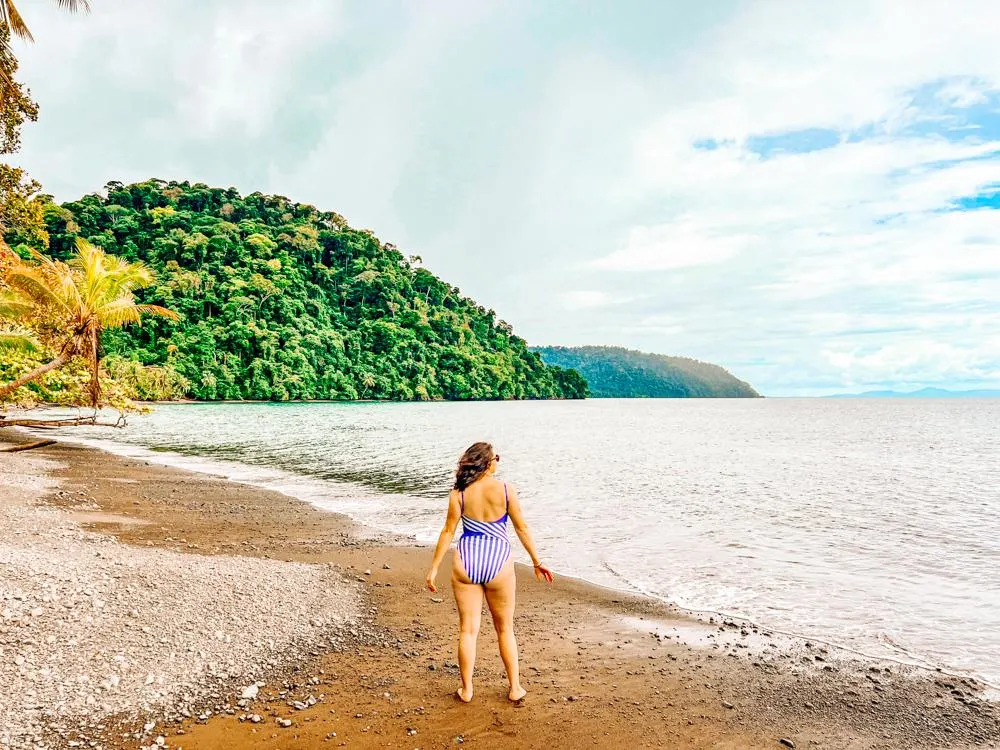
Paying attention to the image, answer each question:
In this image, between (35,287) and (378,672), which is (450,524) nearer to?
(378,672)

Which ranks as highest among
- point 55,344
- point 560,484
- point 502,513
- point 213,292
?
point 213,292

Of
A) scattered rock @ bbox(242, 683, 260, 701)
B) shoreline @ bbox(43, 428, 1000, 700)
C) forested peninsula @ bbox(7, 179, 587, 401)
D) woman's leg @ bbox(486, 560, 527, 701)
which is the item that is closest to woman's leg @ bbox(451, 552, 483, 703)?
woman's leg @ bbox(486, 560, 527, 701)

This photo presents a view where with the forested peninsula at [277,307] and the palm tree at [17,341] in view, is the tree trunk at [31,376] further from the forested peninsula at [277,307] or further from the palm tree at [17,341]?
the forested peninsula at [277,307]

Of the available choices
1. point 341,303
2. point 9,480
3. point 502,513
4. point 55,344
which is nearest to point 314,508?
point 9,480

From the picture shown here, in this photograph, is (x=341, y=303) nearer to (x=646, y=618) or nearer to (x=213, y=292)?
(x=213, y=292)

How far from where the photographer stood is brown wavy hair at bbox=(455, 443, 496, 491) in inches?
183

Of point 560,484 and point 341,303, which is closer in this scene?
point 560,484

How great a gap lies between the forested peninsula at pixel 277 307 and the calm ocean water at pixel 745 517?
56.7 m

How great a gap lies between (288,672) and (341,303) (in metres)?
125

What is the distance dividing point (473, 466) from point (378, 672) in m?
2.42

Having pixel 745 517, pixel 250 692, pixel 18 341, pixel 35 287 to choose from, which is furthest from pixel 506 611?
pixel 18 341

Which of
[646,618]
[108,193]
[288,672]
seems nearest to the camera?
[288,672]

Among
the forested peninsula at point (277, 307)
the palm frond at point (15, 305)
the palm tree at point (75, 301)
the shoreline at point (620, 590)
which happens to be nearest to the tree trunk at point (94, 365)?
the palm tree at point (75, 301)

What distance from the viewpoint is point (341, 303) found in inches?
4919
